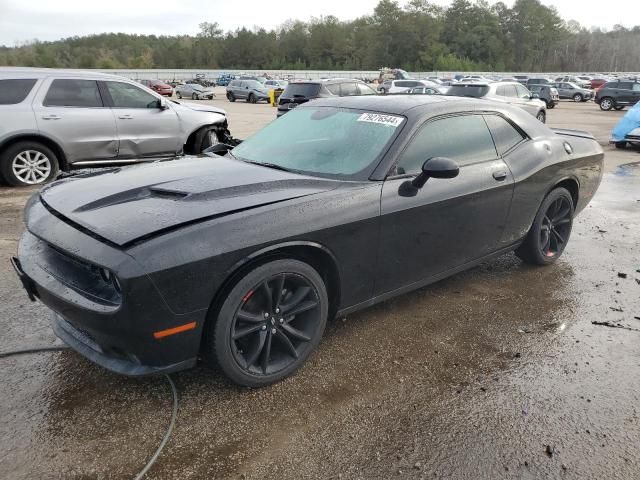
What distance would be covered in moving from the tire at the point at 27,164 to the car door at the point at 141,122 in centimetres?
101

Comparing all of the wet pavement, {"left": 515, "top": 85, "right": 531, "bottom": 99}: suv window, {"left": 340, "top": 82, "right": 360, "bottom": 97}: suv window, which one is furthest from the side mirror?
{"left": 515, "top": 85, "right": 531, "bottom": 99}: suv window

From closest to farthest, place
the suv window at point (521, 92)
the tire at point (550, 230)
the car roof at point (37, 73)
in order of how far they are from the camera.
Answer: the tire at point (550, 230)
the car roof at point (37, 73)
the suv window at point (521, 92)

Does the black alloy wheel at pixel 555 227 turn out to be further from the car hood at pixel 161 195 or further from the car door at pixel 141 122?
the car door at pixel 141 122

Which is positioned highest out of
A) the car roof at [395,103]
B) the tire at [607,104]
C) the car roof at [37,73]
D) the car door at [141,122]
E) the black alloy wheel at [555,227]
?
the car roof at [37,73]

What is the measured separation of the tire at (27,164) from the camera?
7.20 m

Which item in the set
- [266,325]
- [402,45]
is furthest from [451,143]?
[402,45]

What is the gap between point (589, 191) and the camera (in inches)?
194

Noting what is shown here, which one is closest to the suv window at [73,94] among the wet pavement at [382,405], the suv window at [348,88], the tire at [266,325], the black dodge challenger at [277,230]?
the wet pavement at [382,405]

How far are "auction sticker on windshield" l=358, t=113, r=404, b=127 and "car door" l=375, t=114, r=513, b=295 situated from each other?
17 centimetres

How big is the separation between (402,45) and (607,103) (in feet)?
261

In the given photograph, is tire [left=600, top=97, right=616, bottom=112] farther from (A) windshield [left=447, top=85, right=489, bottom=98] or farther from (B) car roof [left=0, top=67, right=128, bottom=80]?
(B) car roof [left=0, top=67, right=128, bottom=80]

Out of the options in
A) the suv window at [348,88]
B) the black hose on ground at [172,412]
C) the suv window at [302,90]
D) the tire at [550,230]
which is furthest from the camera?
the suv window at [348,88]

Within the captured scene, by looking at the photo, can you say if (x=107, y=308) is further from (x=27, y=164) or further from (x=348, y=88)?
(x=348, y=88)

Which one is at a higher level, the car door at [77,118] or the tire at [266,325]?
the car door at [77,118]
